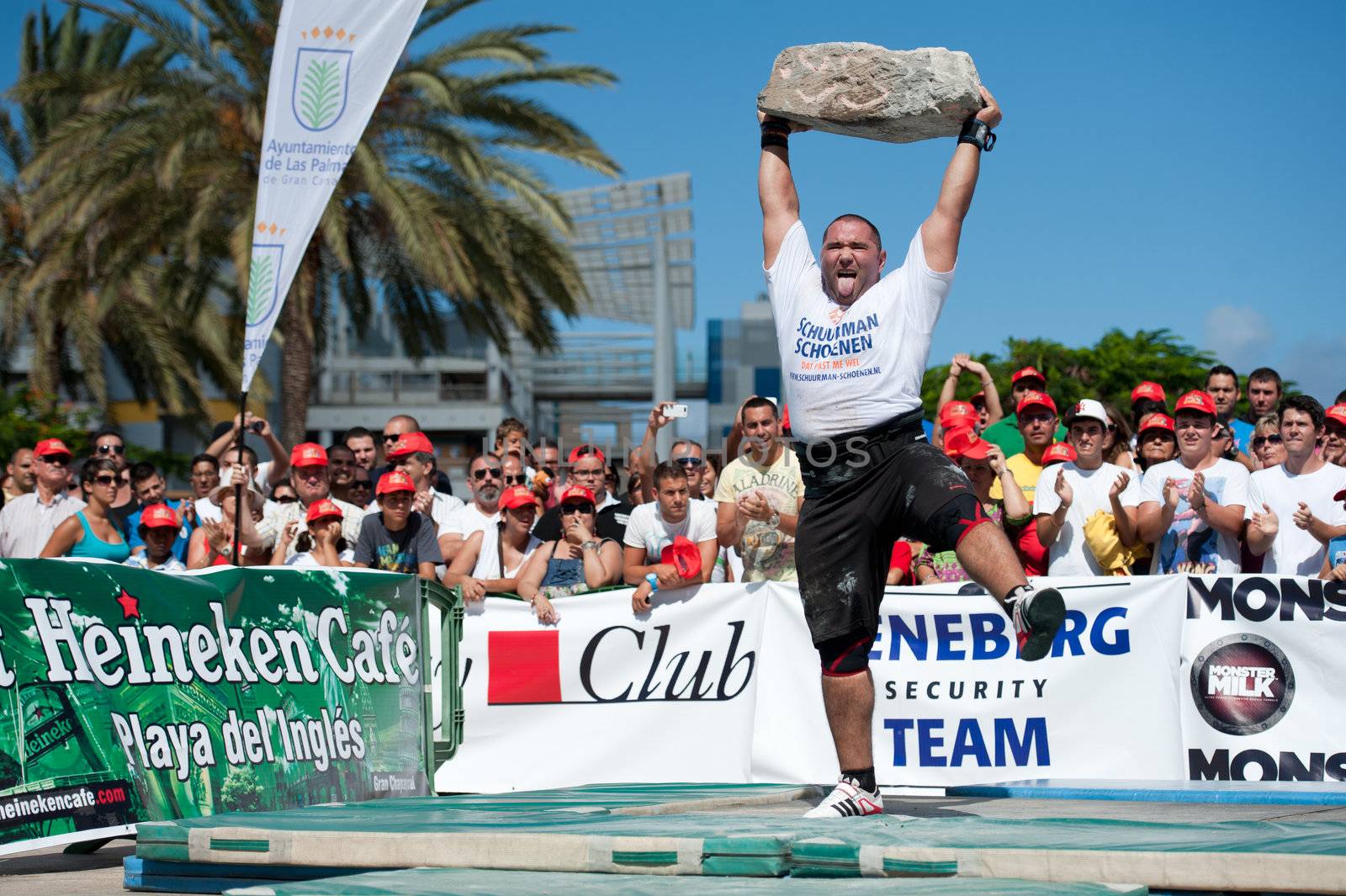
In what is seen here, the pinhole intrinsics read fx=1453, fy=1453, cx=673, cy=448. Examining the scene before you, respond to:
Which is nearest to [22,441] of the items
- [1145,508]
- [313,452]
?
[313,452]

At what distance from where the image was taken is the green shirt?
10039mm

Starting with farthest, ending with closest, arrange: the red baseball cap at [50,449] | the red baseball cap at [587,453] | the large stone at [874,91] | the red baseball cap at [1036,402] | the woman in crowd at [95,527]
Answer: the red baseball cap at [587,453] → the red baseball cap at [50,449] → the red baseball cap at [1036,402] → the woman in crowd at [95,527] → the large stone at [874,91]

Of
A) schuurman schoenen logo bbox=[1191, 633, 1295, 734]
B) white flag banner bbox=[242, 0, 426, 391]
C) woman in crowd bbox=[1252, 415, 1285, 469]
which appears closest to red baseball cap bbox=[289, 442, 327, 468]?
white flag banner bbox=[242, 0, 426, 391]

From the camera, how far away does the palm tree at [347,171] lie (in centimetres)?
1823

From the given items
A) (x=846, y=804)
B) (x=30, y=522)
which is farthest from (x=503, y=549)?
(x=846, y=804)

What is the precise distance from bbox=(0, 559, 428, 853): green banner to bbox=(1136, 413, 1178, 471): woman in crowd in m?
4.67

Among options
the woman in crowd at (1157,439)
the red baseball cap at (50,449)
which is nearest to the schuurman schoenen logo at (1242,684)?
the woman in crowd at (1157,439)

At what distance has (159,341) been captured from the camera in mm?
24125

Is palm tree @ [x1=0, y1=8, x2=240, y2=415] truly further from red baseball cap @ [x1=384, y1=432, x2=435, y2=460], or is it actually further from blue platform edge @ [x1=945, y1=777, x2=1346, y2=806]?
blue platform edge @ [x1=945, y1=777, x2=1346, y2=806]

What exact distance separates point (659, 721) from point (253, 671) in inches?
113

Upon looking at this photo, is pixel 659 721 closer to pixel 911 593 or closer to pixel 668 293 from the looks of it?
pixel 911 593

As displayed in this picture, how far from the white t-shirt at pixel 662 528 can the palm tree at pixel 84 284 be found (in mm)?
12615

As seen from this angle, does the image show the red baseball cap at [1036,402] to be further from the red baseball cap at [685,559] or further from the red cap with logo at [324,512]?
the red cap with logo at [324,512]

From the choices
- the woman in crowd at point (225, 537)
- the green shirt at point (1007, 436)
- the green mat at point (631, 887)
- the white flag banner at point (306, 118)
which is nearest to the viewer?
the green mat at point (631, 887)
